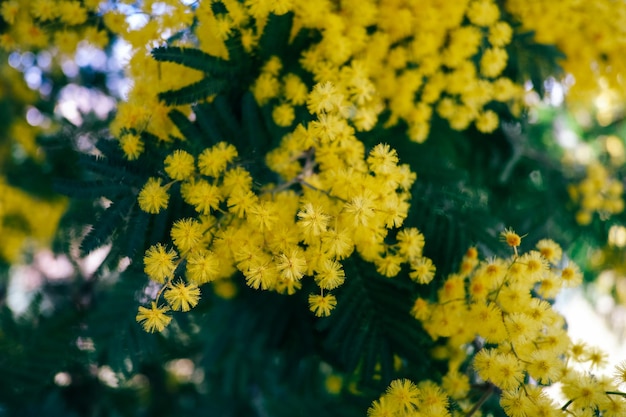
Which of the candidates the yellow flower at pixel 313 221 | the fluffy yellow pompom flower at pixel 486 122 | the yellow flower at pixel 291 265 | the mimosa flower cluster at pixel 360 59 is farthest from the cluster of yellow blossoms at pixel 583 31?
the yellow flower at pixel 291 265

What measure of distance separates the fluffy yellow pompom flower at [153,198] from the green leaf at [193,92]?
38 centimetres

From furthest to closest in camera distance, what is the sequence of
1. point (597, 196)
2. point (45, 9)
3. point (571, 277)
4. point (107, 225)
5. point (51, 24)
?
point (597, 196) < point (51, 24) < point (45, 9) < point (571, 277) < point (107, 225)

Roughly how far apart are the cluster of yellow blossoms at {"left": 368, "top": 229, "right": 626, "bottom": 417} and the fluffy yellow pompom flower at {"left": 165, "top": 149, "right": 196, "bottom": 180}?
0.97 m

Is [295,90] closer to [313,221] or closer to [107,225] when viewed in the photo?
[313,221]

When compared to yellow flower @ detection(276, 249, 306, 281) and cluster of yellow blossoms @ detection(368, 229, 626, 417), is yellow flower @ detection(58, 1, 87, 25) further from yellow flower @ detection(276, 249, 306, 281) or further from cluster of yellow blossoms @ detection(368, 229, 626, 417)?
cluster of yellow blossoms @ detection(368, 229, 626, 417)

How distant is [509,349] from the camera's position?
4.93 ft

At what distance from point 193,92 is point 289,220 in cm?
65

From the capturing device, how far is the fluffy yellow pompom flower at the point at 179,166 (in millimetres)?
1519

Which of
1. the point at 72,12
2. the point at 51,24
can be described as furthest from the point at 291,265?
the point at 51,24

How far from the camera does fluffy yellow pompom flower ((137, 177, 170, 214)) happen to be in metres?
1.50

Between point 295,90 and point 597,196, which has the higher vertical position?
point 597,196

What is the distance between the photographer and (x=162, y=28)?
1.92 meters

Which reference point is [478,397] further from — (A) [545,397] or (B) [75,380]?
(B) [75,380]

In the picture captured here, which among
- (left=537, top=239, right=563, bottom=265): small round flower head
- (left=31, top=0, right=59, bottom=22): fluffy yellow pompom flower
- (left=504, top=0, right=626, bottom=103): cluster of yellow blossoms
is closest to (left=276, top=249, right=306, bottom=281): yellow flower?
(left=537, top=239, right=563, bottom=265): small round flower head
